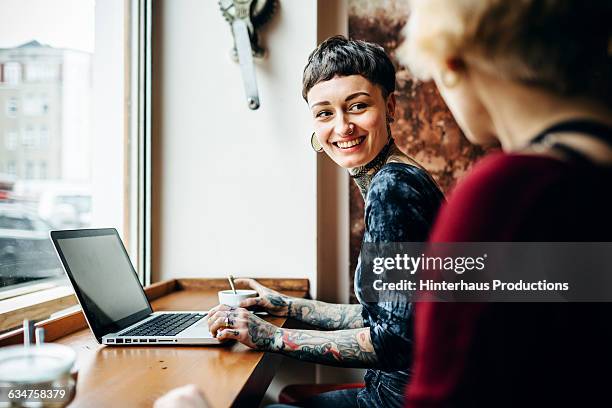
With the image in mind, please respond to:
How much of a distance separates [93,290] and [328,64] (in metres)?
0.78

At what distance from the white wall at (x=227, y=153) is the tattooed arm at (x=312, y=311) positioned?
461 millimetres

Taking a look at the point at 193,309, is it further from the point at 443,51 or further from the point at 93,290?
the point at 443,51

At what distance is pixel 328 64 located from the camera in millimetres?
1395

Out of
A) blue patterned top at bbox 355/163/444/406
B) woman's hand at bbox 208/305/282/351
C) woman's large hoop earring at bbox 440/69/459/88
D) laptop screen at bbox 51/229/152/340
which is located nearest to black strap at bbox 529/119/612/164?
woman's large hoop earring at bbox 440/69/459/88

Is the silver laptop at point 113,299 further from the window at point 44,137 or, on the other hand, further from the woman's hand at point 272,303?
the window at point 44,137

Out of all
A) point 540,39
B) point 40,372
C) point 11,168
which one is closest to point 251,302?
point 11,168

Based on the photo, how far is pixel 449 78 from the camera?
66 cm

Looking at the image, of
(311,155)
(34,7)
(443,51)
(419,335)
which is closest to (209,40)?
(311,155)

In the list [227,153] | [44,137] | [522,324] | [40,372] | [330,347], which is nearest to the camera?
[522,324]

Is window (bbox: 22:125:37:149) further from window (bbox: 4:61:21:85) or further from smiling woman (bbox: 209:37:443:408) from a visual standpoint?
smiling woman (bbox: 209:37:443:408)

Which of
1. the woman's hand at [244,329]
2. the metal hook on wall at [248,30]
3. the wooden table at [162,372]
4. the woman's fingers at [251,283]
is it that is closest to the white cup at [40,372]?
the wooden table at [162,372]

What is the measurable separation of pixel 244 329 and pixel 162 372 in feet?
0.68

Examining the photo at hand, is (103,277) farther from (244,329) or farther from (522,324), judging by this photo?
(522,324)

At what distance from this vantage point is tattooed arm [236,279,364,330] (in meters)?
1.59
